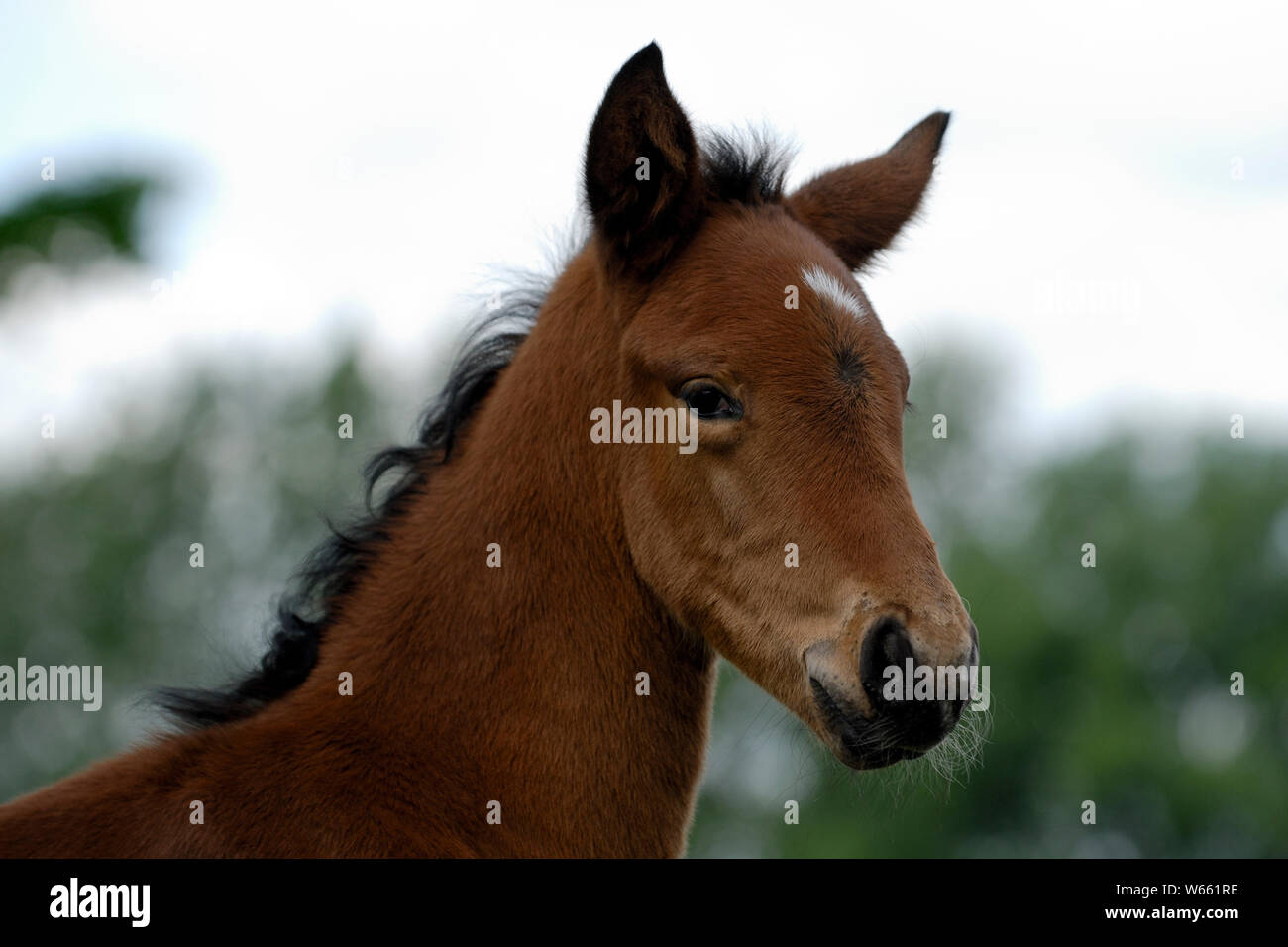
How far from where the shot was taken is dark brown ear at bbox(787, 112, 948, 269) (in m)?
6.34

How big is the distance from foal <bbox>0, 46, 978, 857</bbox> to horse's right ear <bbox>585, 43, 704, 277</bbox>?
0.04 ft

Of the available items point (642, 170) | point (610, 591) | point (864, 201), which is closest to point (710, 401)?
point (610, 591)

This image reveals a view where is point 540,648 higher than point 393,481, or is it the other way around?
point 393,481

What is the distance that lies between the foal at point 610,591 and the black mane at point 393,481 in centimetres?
3

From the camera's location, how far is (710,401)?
5.31m

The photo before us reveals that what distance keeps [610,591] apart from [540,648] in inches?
15.6

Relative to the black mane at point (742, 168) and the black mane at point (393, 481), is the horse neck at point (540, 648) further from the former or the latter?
the black mane at point (742, 168)

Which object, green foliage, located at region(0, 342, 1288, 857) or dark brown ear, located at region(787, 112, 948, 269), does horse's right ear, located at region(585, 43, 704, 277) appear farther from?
green foliage, located at region(0, 342, 1288, 857)

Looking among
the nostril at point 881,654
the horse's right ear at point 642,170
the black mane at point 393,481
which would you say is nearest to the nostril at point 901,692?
the nostril at point 881,654

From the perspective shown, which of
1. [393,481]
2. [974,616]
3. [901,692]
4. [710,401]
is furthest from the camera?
[974,616]

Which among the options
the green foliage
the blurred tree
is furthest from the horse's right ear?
the green foliage

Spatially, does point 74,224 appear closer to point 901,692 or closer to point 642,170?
point 642,170

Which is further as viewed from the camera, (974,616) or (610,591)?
(974,616)
